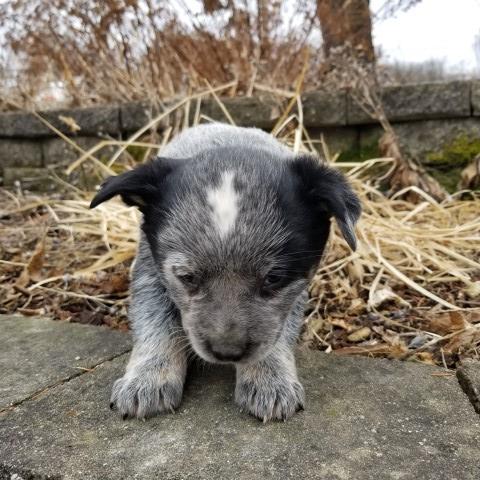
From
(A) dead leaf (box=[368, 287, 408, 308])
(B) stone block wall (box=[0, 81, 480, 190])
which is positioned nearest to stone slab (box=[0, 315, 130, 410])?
(A) dead leaf (box=[368, 287, 408, 308])

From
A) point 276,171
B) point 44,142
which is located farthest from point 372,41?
point 276,171

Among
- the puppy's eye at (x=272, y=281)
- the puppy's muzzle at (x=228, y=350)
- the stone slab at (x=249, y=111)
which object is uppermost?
the stone slab at (x=249, y=111)

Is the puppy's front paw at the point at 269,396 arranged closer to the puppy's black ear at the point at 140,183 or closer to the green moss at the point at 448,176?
the puppy's black ear at the point at 140,183

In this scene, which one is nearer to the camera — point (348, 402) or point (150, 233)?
point (348, 402)

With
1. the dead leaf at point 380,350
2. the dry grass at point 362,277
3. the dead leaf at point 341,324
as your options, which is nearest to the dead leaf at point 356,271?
the dry grass at point 362,277

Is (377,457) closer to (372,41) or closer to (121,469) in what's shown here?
(121,469)

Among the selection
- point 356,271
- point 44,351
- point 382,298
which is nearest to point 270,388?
point 44,351

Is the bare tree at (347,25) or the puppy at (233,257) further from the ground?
the bare tree at (347,25)
